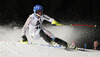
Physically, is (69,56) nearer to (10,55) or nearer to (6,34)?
(10,55)

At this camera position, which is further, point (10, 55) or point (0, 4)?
point (0, 4)

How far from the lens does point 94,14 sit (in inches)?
361

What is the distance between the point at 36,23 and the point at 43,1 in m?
3.93

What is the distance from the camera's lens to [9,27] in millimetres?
7043

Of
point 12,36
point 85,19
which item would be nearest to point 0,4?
point 12,36

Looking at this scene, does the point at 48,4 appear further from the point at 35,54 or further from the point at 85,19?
the point at 35,54

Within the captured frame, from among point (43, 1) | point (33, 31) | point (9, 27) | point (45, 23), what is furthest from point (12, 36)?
point (43, 1)

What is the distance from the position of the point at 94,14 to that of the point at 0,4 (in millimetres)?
5232

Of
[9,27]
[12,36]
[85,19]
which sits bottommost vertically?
[12,36]

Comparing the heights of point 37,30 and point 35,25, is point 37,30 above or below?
below

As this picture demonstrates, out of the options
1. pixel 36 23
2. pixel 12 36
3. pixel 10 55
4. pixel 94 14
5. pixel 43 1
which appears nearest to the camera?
pixel 10 55

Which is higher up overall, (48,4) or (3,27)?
(48,4)

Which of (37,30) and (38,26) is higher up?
(38,26)

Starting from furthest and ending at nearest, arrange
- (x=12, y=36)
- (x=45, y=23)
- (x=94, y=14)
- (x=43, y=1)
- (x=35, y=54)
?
1. (x=94, y=14)
2. (x=43, y=1)
3. (x=45, y=23)
4. (x=12, y=36)
5. (x=35, y=54)
